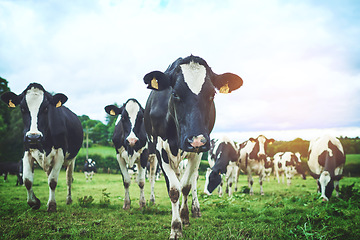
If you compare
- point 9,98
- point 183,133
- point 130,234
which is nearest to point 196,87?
point 183,133

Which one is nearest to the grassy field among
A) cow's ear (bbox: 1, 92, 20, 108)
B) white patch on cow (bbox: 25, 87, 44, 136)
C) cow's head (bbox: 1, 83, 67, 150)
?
cow's head (bbox: 1, 83, 67, 150)

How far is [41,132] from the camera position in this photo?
5473 mm

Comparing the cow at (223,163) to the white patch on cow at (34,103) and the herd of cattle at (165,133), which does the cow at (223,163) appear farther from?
the white patch on cow at (34,103)

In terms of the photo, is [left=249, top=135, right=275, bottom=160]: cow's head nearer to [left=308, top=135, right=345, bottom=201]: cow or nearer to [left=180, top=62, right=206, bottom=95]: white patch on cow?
[left=308, top=135, right=345, bottom=201]: cow

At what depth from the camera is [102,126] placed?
76.0 meters

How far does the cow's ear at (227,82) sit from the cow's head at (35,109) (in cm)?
390

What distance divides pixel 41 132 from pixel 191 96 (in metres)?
3.78

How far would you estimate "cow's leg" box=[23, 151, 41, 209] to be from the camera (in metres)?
5.73

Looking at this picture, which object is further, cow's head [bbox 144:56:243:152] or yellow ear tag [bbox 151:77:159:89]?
yellow ear tag [bbox 151:77:159:89]

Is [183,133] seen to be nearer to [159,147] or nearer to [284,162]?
[159,147]

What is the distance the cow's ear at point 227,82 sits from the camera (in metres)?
4.10

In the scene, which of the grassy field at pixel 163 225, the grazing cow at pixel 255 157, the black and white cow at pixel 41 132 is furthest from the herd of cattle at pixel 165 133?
the grazing cow at pixel 255 157

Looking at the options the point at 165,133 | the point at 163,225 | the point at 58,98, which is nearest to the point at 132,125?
the point at 58,98

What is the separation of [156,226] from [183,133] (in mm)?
2084
